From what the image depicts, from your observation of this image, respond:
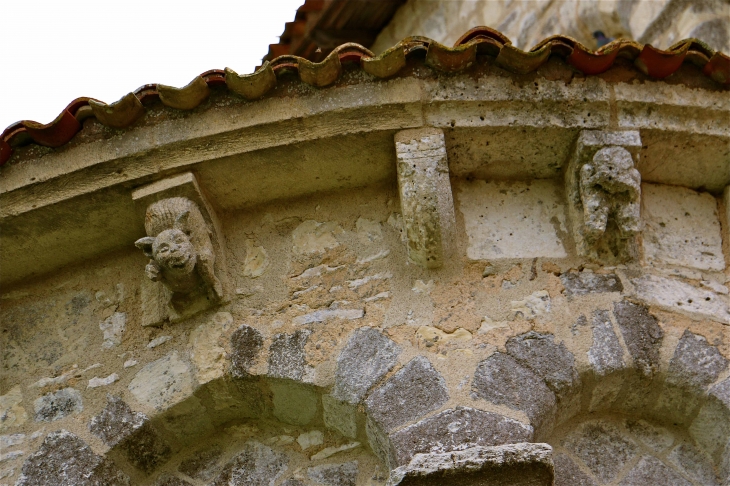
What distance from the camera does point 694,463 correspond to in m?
2.98

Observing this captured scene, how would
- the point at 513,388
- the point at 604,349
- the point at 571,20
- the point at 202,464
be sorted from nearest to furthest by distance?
the point at 513,388
the point at 604,349
the point at 202,464
the point at 571,20

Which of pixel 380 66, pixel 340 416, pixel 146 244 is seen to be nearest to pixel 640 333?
pixel 340 416

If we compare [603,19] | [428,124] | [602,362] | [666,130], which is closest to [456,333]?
[602,362]

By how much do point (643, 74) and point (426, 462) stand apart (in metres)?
1.65

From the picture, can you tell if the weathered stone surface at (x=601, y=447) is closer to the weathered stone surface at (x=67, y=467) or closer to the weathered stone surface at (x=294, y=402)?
the weathered stone surface at (x=294, y=402)

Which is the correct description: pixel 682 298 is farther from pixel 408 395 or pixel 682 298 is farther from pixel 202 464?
pixel 202 464

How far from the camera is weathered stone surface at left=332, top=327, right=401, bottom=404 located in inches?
115

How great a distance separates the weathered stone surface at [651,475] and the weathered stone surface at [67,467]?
166 cm

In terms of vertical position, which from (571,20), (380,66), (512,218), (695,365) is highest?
(571,20)

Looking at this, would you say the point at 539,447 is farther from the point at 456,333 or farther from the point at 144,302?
the point at 144,302

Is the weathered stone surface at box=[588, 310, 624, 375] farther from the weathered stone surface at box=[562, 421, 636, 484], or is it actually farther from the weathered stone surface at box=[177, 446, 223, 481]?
the weathered stone surface at box=[177, 446, 223, 481]

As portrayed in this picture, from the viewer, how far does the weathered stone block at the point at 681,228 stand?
10.8 ft

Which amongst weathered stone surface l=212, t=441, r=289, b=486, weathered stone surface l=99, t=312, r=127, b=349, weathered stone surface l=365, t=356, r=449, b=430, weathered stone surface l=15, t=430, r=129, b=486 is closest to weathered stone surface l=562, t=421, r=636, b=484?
weathered stone surface l=365, t=356, r=449, b=430

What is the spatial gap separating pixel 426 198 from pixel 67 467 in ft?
4.88
